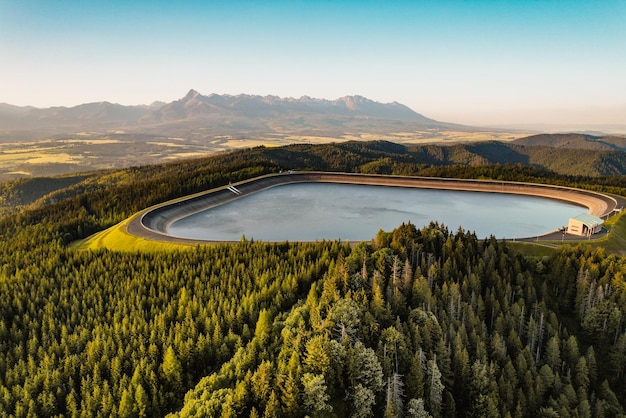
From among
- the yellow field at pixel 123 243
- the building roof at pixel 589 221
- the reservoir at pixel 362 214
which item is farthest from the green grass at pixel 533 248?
the yellow field at pixel 123 243

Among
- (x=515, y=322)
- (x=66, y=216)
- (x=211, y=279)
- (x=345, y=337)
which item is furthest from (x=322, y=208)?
(x=66, y=216)

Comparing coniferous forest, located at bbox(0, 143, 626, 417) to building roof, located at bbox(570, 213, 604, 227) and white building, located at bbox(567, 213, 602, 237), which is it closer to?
white building, located at bbox(567, 213, 602, 237)

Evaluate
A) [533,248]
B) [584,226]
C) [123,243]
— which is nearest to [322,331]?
[533,248]

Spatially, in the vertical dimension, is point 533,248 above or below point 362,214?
below

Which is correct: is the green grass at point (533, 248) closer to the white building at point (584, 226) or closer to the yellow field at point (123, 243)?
the white building at point (584, 226)

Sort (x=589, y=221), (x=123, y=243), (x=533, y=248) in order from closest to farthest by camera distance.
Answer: (x=533, y=248), (x=589, y=221), (x=123, y=243)

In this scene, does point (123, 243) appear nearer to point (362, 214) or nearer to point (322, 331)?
point (362, 214)
